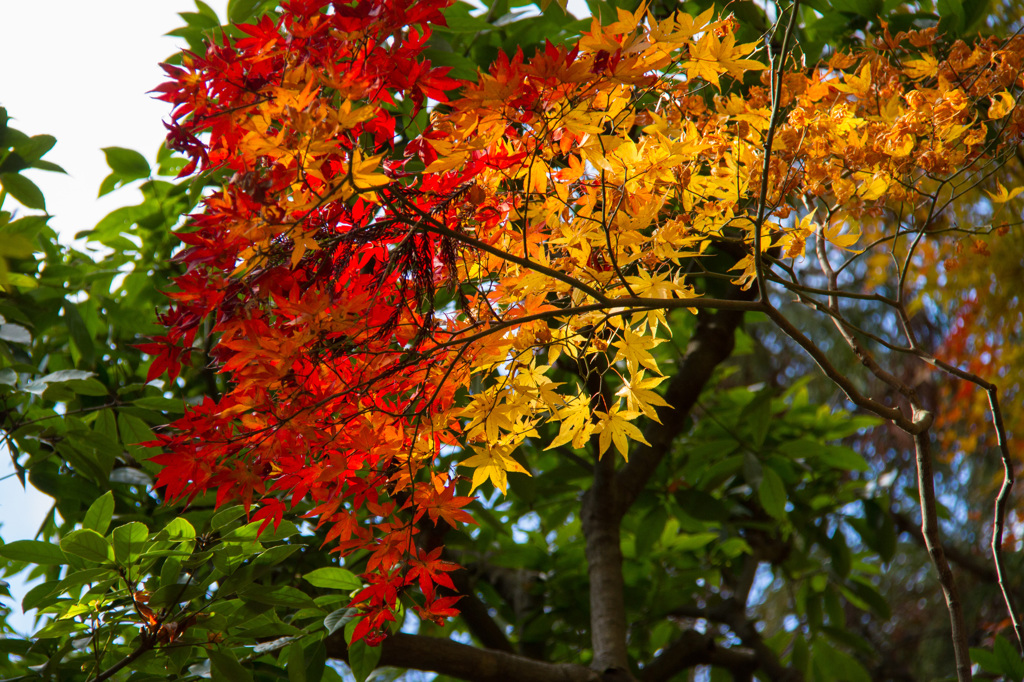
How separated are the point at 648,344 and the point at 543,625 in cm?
104

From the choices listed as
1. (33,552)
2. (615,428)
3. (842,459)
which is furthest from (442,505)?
(842,459)

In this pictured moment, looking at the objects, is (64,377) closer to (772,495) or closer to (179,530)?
(179,530)

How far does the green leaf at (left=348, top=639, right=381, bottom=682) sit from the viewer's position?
0.89 m

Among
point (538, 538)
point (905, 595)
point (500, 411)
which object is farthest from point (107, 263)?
point (905, 595)

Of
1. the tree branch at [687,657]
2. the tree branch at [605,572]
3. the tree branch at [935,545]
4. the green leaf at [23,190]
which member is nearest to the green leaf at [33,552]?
the green leaf at [23,190]

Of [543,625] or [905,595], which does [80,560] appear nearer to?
[543,625]

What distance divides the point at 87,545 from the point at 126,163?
74 cm

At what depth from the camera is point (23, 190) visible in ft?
3.29

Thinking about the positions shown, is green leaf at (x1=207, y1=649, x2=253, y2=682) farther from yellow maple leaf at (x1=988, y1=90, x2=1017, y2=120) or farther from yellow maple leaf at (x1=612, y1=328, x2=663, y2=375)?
yellow maple leaf at (x1=988, y1=90, x2=1017, y2=120)

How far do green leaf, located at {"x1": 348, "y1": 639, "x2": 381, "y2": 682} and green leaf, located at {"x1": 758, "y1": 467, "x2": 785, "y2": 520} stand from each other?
0.66m

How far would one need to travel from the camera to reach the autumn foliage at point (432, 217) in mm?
559

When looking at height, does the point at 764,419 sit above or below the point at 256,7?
below

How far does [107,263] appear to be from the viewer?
1.25 metres

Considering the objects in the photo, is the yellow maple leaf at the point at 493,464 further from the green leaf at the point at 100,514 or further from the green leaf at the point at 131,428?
the green leaf at the point at 131,428
